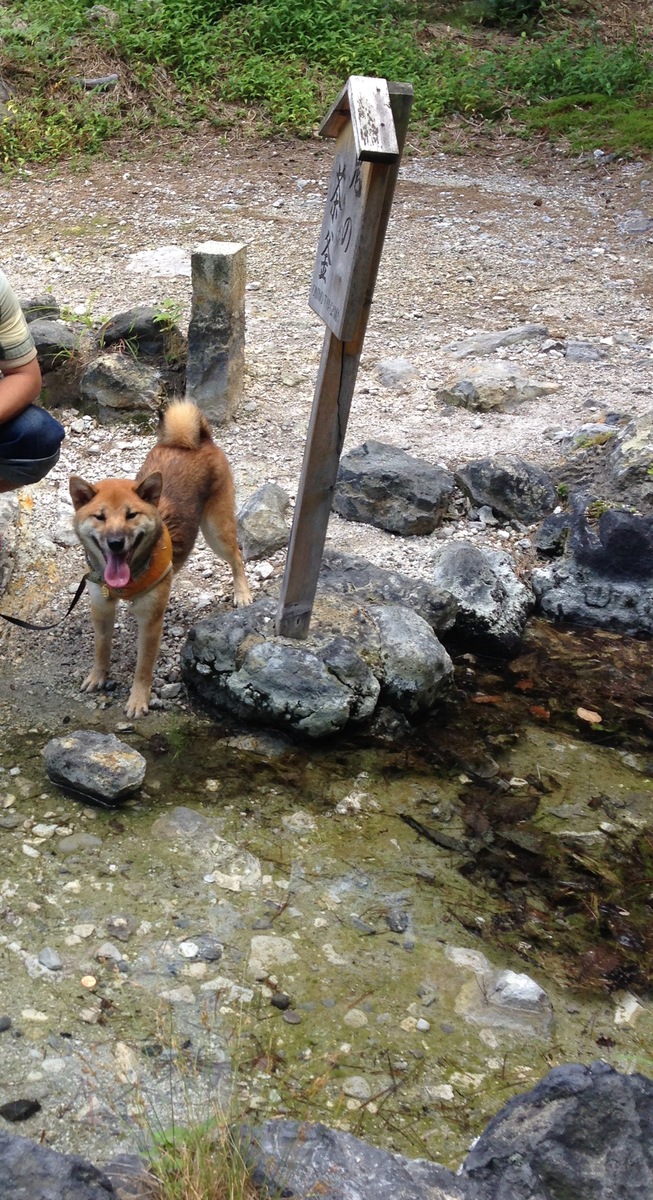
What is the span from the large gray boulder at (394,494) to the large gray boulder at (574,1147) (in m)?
3.44

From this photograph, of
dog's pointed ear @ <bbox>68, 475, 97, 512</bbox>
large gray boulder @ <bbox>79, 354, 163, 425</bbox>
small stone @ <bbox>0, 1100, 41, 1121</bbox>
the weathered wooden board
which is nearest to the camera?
small stone @ <bbox>0, 1100, 41, 1121</bbox>

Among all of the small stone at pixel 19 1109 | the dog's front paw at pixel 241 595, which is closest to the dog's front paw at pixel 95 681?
the dog's front paw at pixel 241 595

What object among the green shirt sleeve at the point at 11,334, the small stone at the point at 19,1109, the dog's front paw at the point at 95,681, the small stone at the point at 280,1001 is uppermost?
the green shirt sleeve at the point at 11,334

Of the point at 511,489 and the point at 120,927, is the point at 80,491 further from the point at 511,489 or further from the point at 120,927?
the point at 511,489

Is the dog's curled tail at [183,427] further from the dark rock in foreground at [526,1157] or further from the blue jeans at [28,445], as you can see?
the dark rock in foreground at [526,1157]

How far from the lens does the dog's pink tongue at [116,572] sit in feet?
13.1

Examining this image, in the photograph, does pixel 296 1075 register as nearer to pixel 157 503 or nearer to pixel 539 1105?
pixel 539 1105

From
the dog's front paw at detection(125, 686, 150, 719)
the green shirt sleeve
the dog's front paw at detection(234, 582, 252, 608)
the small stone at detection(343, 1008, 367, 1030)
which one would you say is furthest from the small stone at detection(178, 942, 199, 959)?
the green shirt sleeve

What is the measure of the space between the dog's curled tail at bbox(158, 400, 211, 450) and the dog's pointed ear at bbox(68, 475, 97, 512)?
0.77m

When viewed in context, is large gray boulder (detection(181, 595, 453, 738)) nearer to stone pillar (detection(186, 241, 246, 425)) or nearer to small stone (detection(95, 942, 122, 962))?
→ small stone (detection(95, 942, 122, 962))

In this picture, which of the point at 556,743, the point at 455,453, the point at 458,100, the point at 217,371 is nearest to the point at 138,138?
the point at 458,100

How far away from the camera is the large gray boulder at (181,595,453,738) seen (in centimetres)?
415

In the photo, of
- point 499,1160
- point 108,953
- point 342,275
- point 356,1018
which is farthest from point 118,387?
point 499,1160

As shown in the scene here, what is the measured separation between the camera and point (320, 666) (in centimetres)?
423
